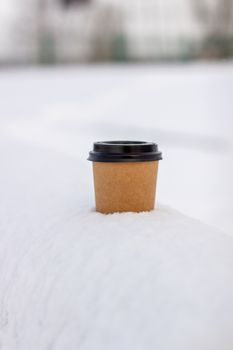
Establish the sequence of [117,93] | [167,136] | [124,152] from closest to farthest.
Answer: [124,152] → [167,136] → [117,93]

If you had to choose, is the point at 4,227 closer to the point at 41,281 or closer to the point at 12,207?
the point at 12,207

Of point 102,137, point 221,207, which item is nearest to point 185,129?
point 102,137

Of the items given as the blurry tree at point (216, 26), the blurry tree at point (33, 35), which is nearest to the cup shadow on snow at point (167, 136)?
the blurry tree at point (216, 26)

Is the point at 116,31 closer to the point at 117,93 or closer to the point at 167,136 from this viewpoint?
the point at 117,93

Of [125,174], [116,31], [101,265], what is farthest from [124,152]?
[116,31]

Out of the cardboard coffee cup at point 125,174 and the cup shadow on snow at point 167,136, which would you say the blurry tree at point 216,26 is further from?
the cardboard coffee cup at point 125,174

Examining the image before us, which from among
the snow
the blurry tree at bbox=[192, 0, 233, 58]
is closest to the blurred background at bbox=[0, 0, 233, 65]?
the blurry tree at bbox=[192, 0, 233, 58]
